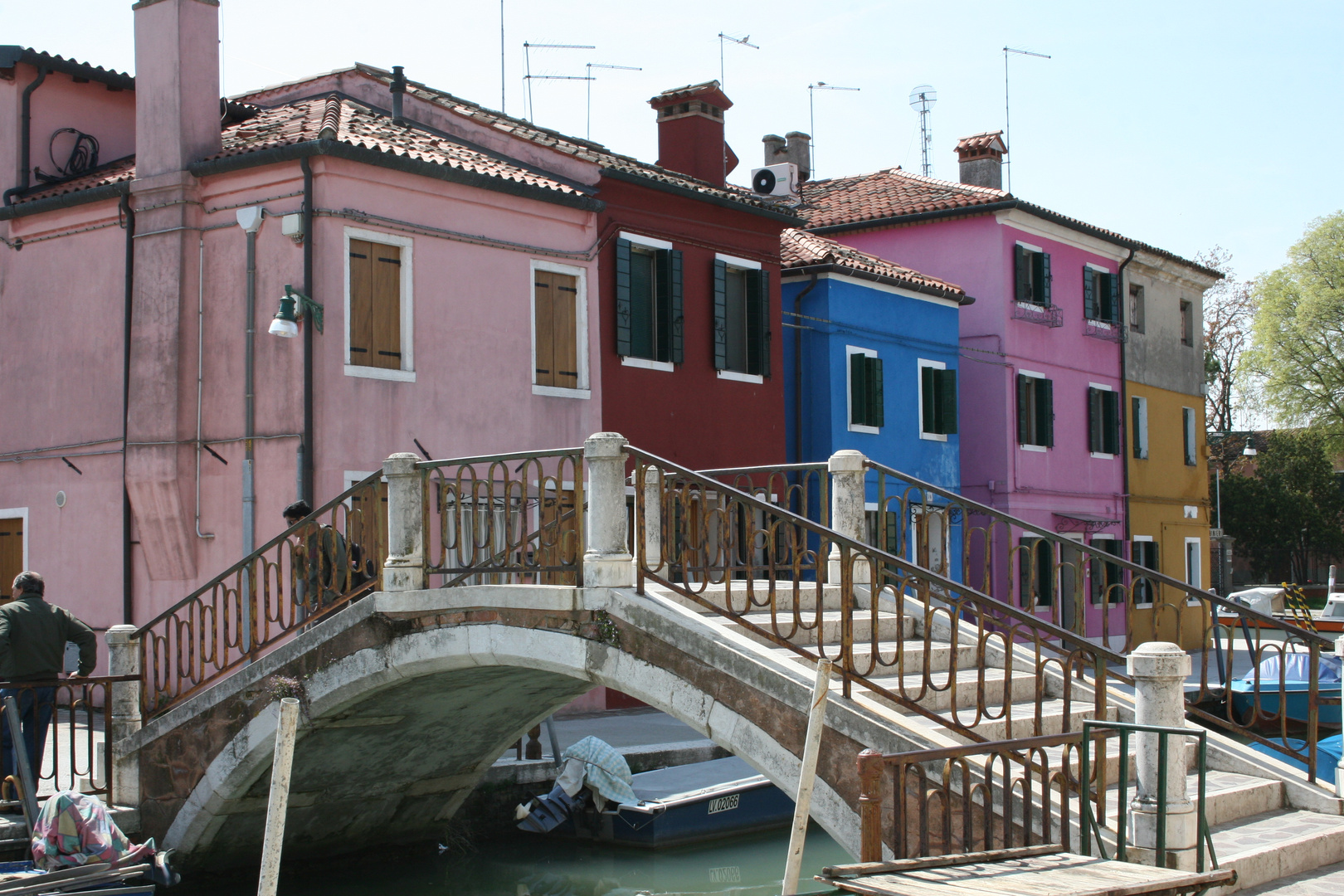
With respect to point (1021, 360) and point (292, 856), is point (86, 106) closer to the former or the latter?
point (292, 856)

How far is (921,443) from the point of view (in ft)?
75.0

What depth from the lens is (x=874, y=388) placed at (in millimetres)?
21484

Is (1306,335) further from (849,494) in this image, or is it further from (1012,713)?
(1012,713)

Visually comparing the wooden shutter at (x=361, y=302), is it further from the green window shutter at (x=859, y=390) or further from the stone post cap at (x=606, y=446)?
the green window shutter at (x=859, y=390)

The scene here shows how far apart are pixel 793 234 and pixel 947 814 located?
684 inches

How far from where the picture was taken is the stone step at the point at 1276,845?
23.0 feet

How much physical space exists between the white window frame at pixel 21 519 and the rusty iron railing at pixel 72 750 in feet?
10.1

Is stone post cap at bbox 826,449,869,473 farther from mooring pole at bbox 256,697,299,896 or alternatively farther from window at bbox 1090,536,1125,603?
window at bbox 1090,536,1125,603

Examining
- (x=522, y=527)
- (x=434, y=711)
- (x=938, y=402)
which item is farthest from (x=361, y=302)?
(x=938, y=402)

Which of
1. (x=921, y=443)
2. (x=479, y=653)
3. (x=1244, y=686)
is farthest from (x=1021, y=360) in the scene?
(x=479, y=653)

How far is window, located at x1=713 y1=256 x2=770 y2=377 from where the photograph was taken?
18.9 meters

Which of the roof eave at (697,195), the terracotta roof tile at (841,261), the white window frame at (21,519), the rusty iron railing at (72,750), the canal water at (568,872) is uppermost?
the roof eave at (697,195)

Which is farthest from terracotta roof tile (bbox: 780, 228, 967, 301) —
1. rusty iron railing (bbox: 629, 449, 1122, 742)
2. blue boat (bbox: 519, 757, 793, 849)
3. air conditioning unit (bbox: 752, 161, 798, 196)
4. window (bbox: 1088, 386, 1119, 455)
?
rusty iron railing (bbox: 629, 449, 1122, 742)

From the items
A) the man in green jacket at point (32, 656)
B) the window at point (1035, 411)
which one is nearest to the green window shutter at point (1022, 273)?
the window at point (1035, 411)
